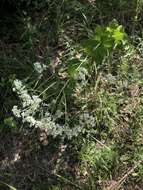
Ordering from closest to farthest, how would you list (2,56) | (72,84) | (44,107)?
(72,84), (44,107), (2,56)

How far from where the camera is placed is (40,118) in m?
2.83

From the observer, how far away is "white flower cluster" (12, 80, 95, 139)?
2.64 metres

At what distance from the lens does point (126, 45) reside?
119 inches

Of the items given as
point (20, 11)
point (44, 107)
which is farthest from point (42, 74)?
point (20, 11)

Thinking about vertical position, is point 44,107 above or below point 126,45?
below

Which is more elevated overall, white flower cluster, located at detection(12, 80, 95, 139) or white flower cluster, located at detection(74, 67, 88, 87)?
white flower cluster, located at detection(74, 67, 88, 87)

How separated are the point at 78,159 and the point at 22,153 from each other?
0.34m

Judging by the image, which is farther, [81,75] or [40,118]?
[40,118]

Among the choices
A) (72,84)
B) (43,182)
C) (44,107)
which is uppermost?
(72,84)

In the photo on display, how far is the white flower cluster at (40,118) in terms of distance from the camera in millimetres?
2643

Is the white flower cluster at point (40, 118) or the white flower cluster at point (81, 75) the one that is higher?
the white flower cluster at point (81, 75)

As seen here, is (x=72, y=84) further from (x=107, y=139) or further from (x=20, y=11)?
(x=20, y=11)

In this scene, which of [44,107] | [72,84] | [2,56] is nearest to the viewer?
[72,84]

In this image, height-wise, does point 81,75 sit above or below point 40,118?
above
